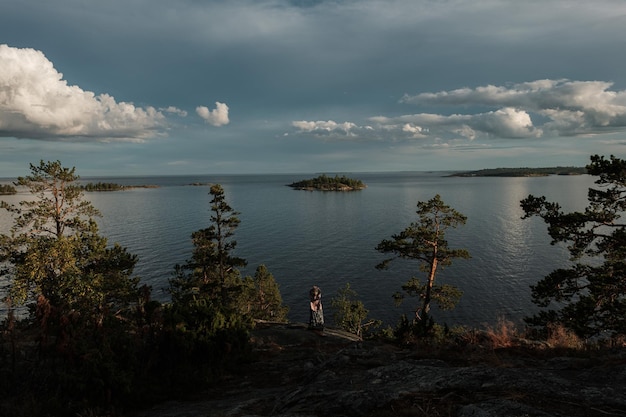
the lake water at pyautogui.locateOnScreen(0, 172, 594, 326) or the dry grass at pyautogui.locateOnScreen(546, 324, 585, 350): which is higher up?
the dry grass at pyautogui.locateOnScreen(546, 324, 585, 350)

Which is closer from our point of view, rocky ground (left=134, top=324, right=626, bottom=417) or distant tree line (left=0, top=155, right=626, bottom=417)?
rocky ground (left=134, top=324, right=626, bottom=417)

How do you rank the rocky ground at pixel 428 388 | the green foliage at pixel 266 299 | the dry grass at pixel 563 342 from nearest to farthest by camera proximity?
the rocky ground at pixel 428 388 → the dry grass at pixel 563 342 → the green foliage at pixel 266 299

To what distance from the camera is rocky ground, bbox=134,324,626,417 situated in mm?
6457

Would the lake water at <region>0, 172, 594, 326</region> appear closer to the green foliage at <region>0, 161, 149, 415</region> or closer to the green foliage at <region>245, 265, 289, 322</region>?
the green foliage at <region>245, 265, 289, 322</region>

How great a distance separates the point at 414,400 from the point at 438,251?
2634 centimetres

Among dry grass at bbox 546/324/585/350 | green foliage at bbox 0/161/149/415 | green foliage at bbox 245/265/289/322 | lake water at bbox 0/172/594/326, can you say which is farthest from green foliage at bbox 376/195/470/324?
green foliage at bbox 245/265/289/322

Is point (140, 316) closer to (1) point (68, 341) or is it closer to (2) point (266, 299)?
(1) point (68, 341)

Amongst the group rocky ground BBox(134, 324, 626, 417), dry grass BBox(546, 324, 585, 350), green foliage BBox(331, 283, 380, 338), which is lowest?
green foliage BBox(331, 283, 380, 338)

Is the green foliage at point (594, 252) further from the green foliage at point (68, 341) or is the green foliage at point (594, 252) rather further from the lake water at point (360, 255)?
the lake water at point (360, 255)

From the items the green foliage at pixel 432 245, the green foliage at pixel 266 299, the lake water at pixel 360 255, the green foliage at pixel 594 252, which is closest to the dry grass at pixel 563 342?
the green foliage at pixel 594 252

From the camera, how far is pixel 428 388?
756 centimetres

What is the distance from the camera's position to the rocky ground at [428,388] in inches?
254

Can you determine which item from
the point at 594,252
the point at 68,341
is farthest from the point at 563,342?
the point at 68,341

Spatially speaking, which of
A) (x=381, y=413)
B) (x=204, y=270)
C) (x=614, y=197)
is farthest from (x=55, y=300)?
(x=614, y=197)
